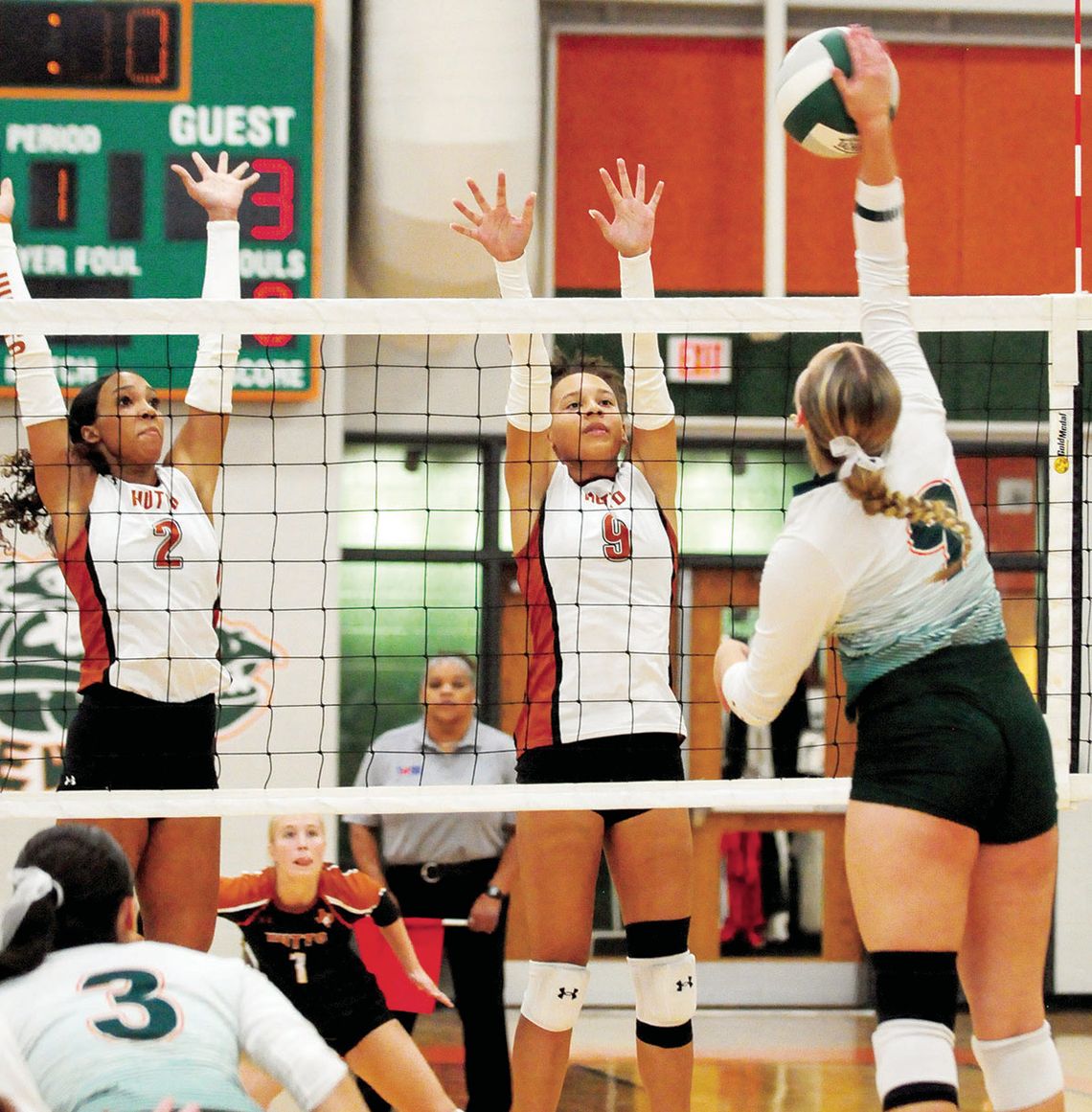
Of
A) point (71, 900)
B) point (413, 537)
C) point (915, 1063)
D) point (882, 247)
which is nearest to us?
point (71, 900)

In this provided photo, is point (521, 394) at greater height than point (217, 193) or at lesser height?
lesser

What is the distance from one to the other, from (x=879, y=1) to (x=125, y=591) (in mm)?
5979

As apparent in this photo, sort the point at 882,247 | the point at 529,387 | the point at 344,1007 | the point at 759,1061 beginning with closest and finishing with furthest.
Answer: the point at 882,247 < the point at 529,387 < the point at 344,1007 < the point at 759,1061

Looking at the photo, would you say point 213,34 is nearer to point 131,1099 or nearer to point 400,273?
point 400,273

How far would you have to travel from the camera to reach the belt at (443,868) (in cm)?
564

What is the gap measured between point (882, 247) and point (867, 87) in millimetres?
314

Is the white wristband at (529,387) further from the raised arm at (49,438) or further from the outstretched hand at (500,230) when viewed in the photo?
the raised arm at (49,438)

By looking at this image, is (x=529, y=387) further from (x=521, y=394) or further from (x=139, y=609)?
(x=139, y=609)

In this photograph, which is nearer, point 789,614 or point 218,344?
point 789,614

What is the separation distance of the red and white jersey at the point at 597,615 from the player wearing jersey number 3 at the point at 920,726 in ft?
3.04

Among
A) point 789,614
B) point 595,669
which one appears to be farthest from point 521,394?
point 789,614

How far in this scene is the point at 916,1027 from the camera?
2611 mm

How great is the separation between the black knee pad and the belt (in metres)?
3.16

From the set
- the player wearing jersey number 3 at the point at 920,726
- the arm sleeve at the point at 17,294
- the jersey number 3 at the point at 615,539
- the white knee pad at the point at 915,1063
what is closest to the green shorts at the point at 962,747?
the player wearing jersey number 3 at the point at 920,726
